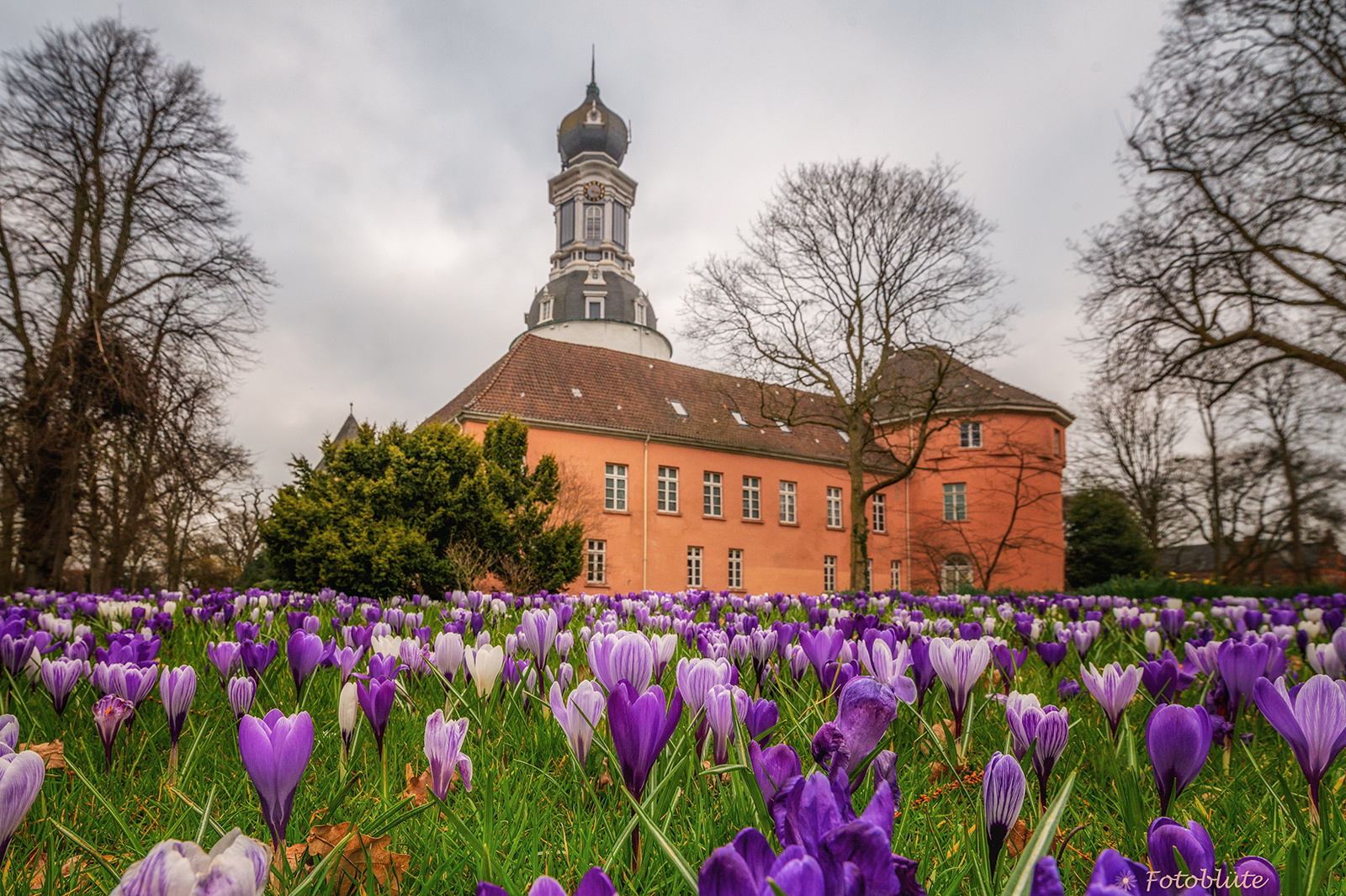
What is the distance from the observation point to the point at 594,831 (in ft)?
4.52

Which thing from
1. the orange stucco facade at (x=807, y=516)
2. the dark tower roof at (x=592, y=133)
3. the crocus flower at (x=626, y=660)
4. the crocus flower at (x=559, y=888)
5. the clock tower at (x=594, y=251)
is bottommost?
the crocus flower at (x=559, y=888)

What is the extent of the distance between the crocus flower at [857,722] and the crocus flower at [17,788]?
1.01 m

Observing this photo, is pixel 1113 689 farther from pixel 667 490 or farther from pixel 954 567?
pixel 954 567

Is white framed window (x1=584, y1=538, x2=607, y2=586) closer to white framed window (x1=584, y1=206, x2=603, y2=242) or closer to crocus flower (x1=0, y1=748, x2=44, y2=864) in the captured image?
crocus flower (x1=0, y1=748, x2=44, y2=864)

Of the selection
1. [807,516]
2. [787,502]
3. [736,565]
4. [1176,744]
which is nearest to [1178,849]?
[1176,744]

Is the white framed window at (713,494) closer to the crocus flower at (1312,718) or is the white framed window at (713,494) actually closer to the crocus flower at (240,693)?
the crocus flower at (240,693)

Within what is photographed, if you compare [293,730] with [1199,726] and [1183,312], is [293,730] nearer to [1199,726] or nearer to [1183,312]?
[1199,726]

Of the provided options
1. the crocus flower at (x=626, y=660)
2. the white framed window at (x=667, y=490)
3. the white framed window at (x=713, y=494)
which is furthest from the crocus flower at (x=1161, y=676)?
the white framed window at (x=713, y=494)

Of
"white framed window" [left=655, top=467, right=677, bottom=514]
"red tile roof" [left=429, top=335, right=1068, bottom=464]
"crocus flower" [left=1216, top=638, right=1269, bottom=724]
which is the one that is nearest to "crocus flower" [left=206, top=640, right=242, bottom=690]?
"crocus flower" [left=1216, top=638, right=1269, bottom=724]

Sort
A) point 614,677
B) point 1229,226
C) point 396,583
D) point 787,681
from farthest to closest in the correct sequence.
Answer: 1. point 396,583
2. point 1229,226
3. point 787,681
4. point 614,677

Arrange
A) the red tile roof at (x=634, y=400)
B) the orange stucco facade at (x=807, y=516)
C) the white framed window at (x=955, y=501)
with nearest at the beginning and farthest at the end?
the red tile roof at (x=634, y=400) < the orange stucco facade at (x=807, y=516) < the white framed window at (x=955, y=501)

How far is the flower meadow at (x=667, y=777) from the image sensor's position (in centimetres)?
75

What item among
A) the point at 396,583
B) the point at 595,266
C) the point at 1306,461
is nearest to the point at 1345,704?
the point at 396,583

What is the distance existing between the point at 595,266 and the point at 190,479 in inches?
2348
